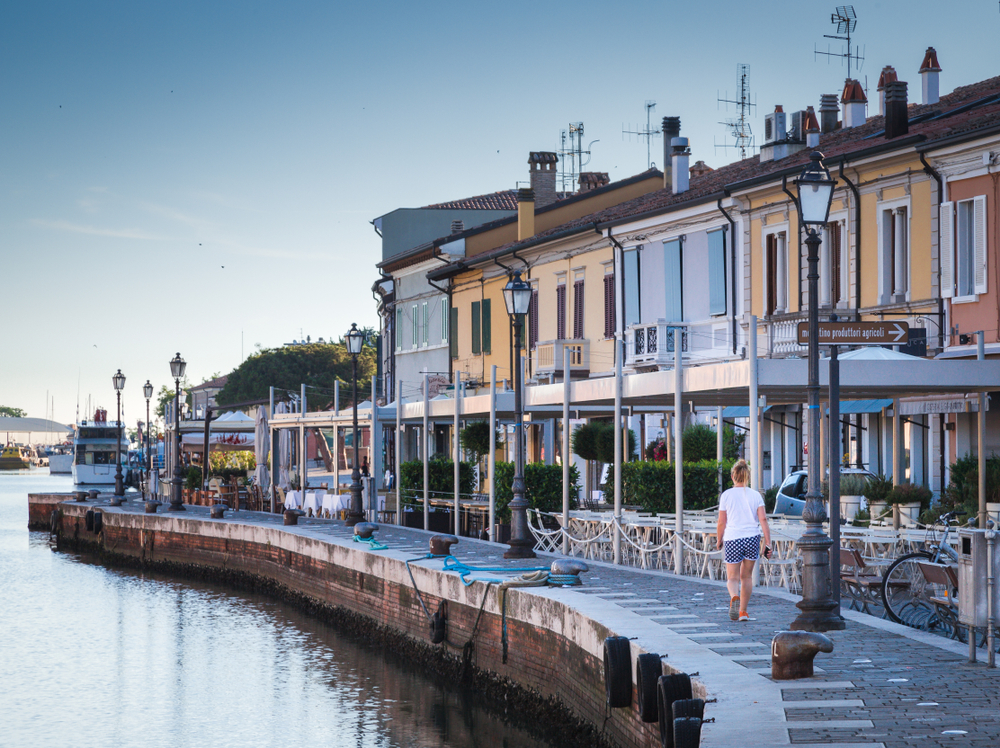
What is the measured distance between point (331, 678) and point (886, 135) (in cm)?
1454

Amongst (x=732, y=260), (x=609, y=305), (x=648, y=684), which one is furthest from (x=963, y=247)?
(x=648, y=684)

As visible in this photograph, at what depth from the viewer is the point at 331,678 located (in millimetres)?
19156

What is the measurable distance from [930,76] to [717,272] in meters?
6.06

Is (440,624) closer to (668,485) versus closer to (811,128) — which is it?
(668,485)

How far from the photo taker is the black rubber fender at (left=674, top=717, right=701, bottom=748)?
26.2 feet

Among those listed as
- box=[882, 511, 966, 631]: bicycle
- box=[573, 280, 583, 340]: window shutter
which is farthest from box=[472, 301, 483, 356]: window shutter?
box=[882, 511, 966, 631]: bicycle

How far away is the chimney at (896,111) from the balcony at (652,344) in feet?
19.8

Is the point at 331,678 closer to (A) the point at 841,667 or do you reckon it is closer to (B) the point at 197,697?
(B) the point at 197,697

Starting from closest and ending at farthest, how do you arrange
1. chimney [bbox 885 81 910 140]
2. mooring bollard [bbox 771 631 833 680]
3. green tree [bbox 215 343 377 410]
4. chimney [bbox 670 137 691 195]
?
1. mooring bollard [bbox 771 631 833 680]
2. chimney [bbox 885 81 910 140]
3. chimney [bbox 670 137 691 195]
4. green tree [bbox 215 343 377 410]

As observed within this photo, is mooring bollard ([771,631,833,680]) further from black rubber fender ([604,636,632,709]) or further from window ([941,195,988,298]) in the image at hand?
window ([941,195,988,298])

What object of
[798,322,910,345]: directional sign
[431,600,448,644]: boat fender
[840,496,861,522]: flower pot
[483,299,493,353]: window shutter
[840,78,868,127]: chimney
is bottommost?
[431,600,448,644]: boat fender

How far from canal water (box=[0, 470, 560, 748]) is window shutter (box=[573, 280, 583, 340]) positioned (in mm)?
10965

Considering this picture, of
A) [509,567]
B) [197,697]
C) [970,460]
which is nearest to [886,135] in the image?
[970,460]

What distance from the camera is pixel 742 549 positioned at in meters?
13.0
